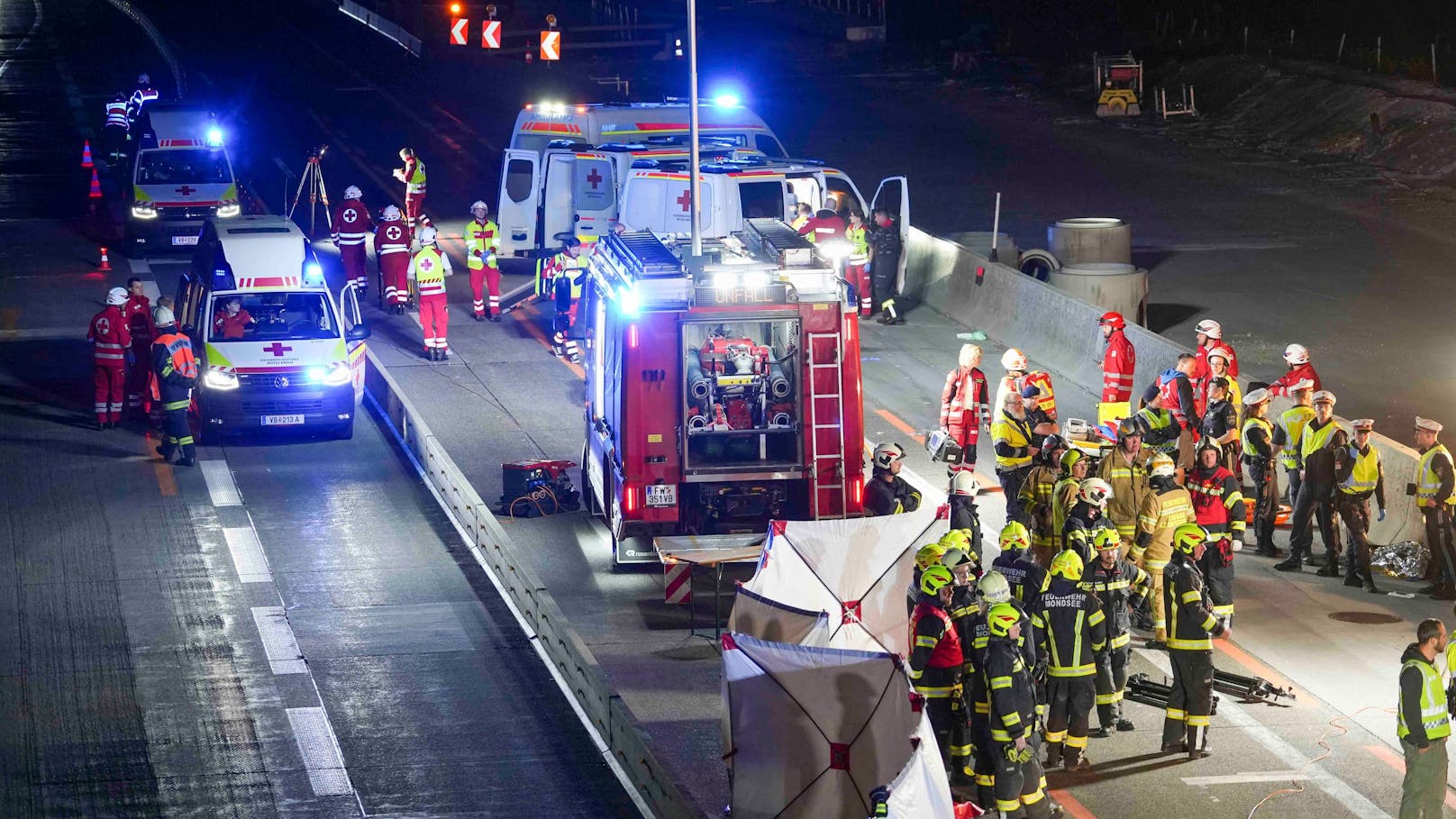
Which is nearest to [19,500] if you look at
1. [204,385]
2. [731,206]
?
[204,385]

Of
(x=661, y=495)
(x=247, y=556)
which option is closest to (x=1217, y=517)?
(x=661, y=495)

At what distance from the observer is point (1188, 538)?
13578 mm

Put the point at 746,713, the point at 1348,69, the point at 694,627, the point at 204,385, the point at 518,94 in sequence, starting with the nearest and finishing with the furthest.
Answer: the point at 746,713, the point at 694,627, the point at 204,385, the point at 1348,69, the point at 518,94

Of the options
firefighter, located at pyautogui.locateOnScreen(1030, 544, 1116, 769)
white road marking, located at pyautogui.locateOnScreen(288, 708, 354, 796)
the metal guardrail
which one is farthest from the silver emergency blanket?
the metal guardrail

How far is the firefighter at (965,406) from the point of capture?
63.0 ft

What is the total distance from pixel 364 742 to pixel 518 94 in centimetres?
3858

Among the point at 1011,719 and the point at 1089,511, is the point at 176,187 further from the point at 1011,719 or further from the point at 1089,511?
the point at 1011,719

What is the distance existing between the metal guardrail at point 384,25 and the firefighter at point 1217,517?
138ft

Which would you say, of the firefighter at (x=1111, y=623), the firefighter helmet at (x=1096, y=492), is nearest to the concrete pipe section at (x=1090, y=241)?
the firefighter helmet at (x=1096, y=492)

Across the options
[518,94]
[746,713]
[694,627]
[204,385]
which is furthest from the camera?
[518,94]

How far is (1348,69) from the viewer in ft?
147

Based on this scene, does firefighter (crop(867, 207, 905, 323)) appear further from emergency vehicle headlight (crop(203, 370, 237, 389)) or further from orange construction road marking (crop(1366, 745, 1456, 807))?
orange construction road marking (crop(1366, 745, 1456, 807))

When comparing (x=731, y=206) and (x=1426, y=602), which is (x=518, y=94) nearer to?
(x=731, y=206)

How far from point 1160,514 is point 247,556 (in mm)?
8476
